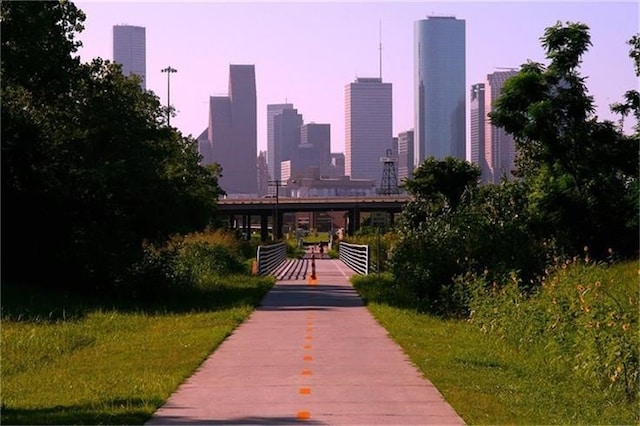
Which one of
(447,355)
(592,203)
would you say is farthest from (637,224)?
(447,355)

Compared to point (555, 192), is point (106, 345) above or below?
below

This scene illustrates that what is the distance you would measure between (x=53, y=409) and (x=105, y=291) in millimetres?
17736

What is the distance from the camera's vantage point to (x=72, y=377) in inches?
531

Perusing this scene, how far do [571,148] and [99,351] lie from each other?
691 inches

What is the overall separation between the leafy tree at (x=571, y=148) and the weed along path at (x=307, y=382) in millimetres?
10066

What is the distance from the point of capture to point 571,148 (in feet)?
96.2

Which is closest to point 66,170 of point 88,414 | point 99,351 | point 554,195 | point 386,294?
point 386,294

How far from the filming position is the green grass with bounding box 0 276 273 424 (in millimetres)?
11234

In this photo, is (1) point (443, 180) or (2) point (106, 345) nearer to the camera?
(2) point (106, 345)

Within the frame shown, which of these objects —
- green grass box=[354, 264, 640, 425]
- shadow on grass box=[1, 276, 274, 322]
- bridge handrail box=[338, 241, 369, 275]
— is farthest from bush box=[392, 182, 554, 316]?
bridge handrail box=[338, 241, 369, 275]

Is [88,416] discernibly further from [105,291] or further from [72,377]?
[105,291]

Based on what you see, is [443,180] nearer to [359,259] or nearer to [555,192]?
[359,259]

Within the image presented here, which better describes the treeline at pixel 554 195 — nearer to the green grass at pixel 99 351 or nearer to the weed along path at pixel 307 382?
the green grass at pixel 99 351

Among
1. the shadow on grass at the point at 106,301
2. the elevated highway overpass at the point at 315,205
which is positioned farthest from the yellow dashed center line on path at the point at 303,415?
the elevated highway overpass at the point at 315,205
